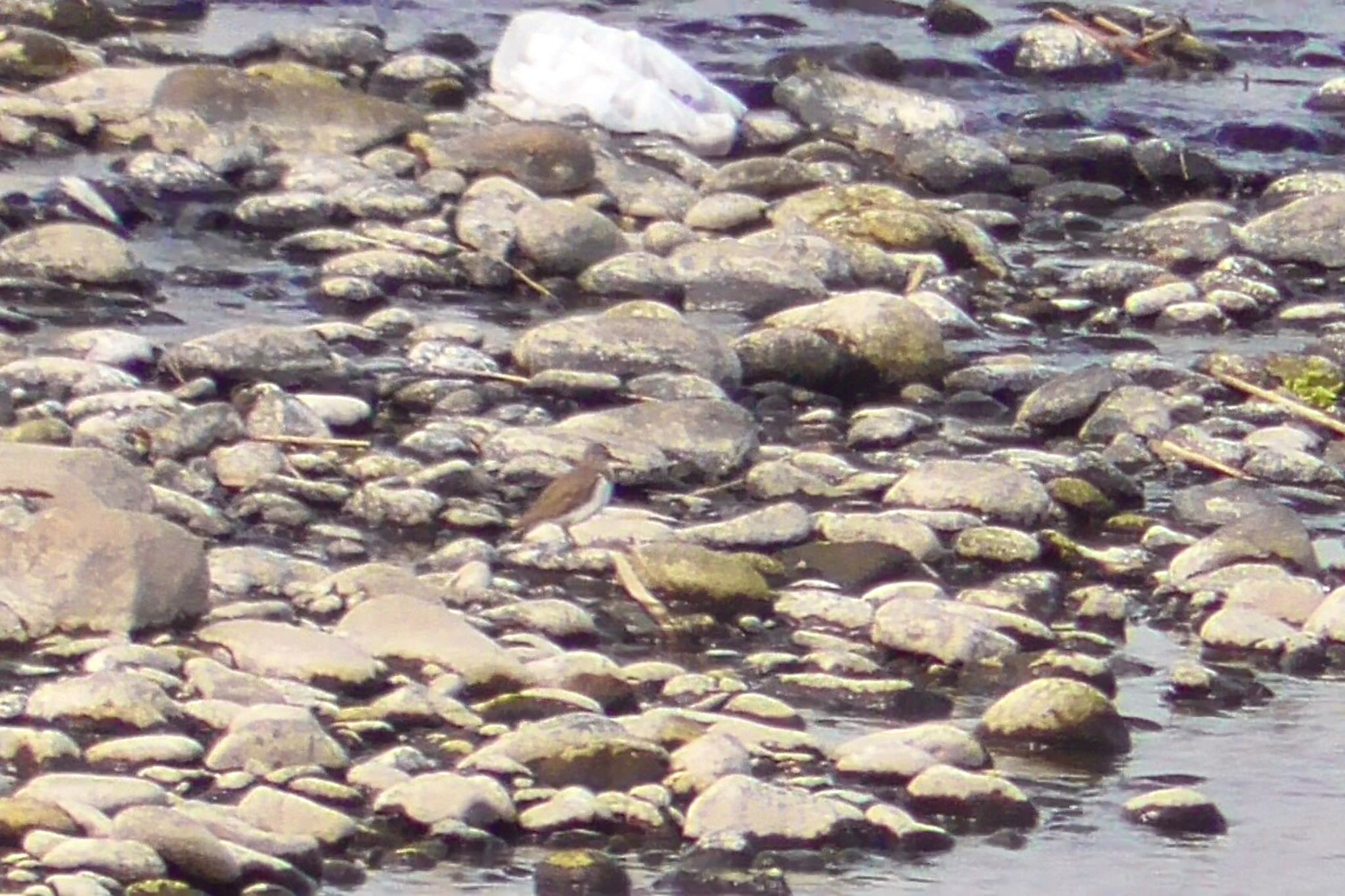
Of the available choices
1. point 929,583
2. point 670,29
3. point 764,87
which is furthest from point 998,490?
point 670,29

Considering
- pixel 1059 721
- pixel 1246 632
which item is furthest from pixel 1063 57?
pixel 1059 721

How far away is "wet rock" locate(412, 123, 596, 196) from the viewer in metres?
10.8

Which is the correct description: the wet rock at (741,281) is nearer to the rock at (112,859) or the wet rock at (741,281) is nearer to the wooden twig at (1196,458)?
the wooden twig at (1196,458)

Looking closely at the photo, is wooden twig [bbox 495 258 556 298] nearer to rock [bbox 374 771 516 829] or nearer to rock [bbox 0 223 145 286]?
rock [bbox 0 223 145 286]

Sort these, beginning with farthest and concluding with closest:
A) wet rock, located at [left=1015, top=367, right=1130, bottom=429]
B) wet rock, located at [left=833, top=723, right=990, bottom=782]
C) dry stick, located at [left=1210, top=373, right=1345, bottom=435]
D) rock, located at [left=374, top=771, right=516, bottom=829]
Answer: dry stick, located at [left=1210, top=373, right=1345, bottom=435]
wet rock, located at [left=1015, top=367, right=1130, bottom=429]
wet rock, located at [left=833, top=723, right=990, bottom=782]
rock, located at [left=374, top=771, right=516, bottom=829]

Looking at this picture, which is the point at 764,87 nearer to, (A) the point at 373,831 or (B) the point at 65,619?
(B) the point at 65,619

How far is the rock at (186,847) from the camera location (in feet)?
15.2

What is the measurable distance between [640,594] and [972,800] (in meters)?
1.42

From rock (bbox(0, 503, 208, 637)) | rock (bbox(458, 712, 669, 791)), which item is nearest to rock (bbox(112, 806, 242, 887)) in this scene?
rock (bbox(458, 712, 669, 791))

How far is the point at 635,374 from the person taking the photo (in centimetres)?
839

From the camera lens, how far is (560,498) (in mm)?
6895

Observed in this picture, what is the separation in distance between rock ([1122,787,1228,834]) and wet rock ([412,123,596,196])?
5.78 metres

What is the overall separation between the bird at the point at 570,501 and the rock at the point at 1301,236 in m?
4.34

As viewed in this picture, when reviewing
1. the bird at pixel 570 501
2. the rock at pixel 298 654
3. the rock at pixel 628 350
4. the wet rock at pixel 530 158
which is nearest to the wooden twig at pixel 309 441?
the bird at pixel 570 501
